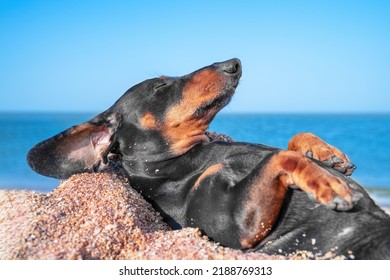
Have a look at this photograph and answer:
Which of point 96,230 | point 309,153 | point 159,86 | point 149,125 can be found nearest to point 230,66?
point 159,86

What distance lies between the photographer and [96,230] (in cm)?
407

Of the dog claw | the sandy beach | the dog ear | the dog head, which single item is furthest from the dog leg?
the dog ear

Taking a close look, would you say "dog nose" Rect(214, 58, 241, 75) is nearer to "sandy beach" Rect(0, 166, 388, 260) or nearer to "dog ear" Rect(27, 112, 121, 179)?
"dog ear" Rect(27, 112, 121, 179)

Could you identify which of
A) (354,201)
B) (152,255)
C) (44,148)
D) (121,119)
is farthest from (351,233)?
(44,148)

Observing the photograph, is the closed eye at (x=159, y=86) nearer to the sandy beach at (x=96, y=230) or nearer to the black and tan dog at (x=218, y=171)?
the black and tan dog at (x=218, y=171)

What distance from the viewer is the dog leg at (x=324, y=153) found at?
471cm

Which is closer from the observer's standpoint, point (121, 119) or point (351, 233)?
point (351, 233)

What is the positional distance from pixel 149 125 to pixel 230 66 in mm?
946

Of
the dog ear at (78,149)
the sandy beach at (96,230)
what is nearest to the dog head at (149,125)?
the dog ear at (78,149)

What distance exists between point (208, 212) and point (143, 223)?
24.9 inches

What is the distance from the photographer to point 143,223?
4.42m

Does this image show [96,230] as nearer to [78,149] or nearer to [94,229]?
[94,229]

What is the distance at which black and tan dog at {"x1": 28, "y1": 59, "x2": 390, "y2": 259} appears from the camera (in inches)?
146
